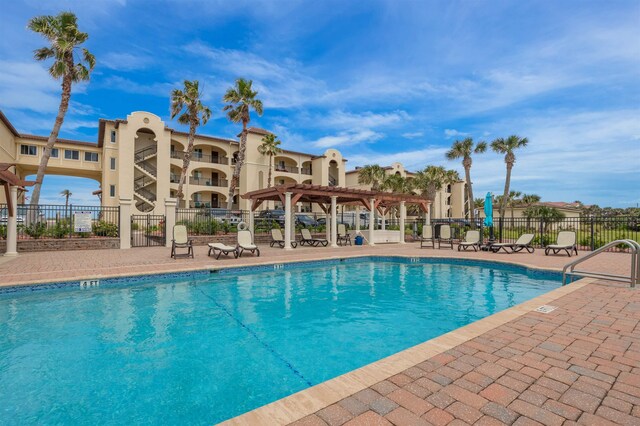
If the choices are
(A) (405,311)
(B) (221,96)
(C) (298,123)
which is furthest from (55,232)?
(C) (298,123)

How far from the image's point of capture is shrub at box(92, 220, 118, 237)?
16.1 m

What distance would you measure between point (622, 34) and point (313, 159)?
108 ft

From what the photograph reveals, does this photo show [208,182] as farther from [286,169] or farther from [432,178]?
[432,178]

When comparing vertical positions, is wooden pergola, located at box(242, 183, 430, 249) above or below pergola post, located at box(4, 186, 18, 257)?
above

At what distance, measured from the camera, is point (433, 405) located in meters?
2.31

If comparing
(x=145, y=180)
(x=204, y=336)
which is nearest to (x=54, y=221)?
(x=204, y=336)

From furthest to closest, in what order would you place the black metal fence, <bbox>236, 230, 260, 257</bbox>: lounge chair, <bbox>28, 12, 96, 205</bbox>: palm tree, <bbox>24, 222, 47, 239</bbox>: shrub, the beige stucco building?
1. the beige stucco building
2. <bbox>28, 12, 96, 205</bbox>: palm tree
3. the black metal fence
4. <bbox>24, 222, 47, 239</bbox>: shrub
5. <bbox>236, 230, 260, 257</bbox>: lounge chair

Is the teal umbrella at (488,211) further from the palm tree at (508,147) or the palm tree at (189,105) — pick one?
the palm tree at (189,105)

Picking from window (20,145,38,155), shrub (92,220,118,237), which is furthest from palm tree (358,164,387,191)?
window (20,145,38,155)

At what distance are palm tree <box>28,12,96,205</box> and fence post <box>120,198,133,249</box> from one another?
5.99m

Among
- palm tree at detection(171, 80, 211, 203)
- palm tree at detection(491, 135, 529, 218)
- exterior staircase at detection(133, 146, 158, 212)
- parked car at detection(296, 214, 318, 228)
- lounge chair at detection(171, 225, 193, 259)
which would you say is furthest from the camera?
palm tree at detection(491, 135, 529, 218)

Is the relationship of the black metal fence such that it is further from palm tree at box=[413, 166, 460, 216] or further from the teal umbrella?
palm tree at box=[413, 166, 460, 216]

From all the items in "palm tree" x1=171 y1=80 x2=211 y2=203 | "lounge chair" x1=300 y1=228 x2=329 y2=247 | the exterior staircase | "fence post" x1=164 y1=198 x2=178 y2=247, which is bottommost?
"lounge chair" x1=300 y1=228 x2=329 y2=247

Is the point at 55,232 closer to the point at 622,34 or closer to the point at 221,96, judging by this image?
the point at 221,96
